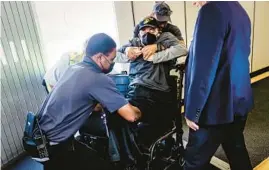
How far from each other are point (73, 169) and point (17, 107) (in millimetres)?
1305

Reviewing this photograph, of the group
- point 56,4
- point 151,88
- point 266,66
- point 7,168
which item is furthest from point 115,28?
point 266,66

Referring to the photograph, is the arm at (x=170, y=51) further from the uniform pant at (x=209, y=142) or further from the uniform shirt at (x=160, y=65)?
the uniform pant at (x=209, y=142)

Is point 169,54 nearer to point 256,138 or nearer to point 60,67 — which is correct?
point 60,67

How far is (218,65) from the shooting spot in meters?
1.29

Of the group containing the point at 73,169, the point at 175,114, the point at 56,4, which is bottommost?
the point at 73,169

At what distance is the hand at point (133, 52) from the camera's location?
6.25ft

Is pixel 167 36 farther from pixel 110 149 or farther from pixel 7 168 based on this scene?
pixel 7 168

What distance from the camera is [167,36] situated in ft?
6.25

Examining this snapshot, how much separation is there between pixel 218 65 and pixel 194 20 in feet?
6.90

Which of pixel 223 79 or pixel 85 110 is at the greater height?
pixel 223 79

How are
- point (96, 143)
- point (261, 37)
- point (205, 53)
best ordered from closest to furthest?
point (205, 53), point (96, 143), point (261, 37)

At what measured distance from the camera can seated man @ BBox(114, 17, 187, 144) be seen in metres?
1.79

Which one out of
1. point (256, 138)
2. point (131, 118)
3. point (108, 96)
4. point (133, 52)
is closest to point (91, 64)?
point (108, 96)

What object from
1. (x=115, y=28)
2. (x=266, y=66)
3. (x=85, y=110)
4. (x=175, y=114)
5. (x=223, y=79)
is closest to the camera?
(x=223, y=79)
